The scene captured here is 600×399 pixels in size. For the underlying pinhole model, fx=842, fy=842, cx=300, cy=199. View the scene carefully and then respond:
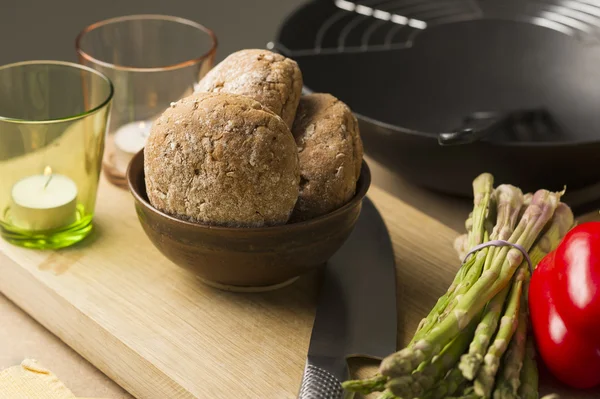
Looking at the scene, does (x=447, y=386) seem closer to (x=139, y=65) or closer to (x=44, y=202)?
(x=44, y=202)

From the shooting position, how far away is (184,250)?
3.90 ft

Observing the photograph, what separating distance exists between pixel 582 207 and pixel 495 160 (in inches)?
10.1

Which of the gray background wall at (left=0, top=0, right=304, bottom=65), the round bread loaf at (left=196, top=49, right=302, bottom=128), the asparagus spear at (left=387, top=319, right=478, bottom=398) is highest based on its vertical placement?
the round bread loaf at (left=196, top=49, right=302, bottom=128)

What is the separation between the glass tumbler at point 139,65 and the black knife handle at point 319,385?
2.23ft

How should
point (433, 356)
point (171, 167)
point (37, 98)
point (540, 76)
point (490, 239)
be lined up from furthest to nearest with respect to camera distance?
point (540, 76)
point (37, 98)
point (490, 239)
point (171, 167)
point (433, 356)

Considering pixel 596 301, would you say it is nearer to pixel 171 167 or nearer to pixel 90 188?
pixel 171 167

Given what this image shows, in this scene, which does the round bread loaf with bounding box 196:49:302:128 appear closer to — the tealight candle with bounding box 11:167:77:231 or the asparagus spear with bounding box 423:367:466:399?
the tealight candle with bounding box 11:167:77:231

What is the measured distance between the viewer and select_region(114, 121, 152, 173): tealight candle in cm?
161

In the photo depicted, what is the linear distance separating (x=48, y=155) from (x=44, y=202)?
3.1 inches

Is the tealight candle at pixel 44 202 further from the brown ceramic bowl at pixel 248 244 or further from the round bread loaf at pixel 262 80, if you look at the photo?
the round bread loaf at pixel 262 80

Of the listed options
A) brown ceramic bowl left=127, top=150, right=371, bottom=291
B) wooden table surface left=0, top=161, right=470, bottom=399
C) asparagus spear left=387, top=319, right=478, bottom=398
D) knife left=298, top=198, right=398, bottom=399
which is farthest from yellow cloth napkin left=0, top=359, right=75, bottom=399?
asparagus spear left=387, top=319, right=478, bottom=398

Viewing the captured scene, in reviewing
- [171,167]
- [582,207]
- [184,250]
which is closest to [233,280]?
[184,250]

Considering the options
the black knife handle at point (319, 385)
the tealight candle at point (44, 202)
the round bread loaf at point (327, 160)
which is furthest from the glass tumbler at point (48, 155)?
the black knife handle at point (319, 385)

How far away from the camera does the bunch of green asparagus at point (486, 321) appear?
3.13ft
